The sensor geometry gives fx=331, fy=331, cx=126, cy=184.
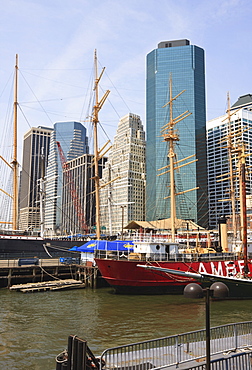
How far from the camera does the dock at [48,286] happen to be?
122 feet

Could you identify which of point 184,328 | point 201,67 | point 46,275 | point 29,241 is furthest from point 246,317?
point 201,67

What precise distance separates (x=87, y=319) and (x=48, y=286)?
15103 mm

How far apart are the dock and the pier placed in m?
1.56

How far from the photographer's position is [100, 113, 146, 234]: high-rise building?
17062 cm

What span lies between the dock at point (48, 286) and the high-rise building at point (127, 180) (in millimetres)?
120459

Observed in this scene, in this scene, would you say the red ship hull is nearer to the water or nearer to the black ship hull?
the water

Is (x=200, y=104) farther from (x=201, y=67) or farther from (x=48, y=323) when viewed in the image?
(x=48, y=323)

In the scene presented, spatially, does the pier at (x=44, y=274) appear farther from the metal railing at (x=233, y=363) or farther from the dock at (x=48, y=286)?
the metal railing at (x=233, y=363)

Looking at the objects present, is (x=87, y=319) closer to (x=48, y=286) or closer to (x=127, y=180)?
(x=48, y=286)

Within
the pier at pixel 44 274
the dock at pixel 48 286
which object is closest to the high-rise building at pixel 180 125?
the pier at pixel 44 274

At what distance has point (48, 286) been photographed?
38.7 metres

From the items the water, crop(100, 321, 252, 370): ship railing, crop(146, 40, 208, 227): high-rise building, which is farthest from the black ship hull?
crop(146, 40, 208, 227): high-rise building

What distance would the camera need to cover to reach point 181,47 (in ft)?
542

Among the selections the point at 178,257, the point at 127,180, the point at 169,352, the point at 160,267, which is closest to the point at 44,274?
the point at 160,267
